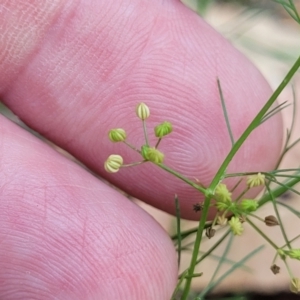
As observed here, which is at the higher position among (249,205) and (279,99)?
(279,99)

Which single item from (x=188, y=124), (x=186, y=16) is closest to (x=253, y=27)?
(x=186, y=16)

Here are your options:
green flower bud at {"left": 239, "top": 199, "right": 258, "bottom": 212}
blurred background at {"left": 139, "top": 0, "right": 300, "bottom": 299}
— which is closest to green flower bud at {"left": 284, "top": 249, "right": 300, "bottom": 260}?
green flower bud at {"left": 239, "top": 199, "right": 258, "bottom": 212}

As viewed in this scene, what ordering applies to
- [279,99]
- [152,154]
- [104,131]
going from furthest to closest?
[279,99] → [104,131] → [152,154]

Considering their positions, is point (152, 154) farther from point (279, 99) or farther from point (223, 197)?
point (279, 99)

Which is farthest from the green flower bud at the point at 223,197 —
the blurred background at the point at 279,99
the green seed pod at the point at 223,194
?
the blurred background at the point at 279,99

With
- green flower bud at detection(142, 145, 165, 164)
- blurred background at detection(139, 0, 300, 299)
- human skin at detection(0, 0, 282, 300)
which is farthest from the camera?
blurred background at detection(139, 0, 300, 299)

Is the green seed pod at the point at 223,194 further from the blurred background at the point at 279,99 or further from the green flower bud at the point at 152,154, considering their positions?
the blurred background at the point at 279,99

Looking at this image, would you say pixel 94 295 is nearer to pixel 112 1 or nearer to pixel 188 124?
pixel 188 124

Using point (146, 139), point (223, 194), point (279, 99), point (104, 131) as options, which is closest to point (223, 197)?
point (223, 194)

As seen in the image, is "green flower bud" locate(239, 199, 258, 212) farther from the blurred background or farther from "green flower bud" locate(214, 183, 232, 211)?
the blurred background
